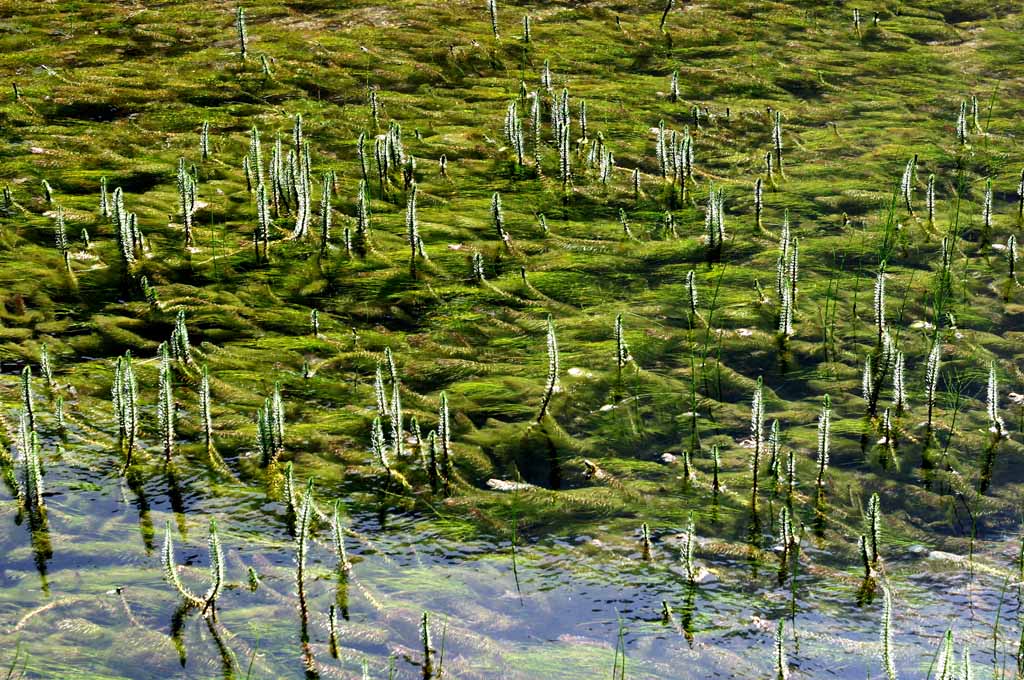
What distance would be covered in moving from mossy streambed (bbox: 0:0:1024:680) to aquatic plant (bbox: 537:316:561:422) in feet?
0.23

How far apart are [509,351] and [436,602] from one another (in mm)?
3021

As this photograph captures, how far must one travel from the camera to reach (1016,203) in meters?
10.2

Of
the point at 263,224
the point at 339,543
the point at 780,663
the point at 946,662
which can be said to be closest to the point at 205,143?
the point at 263,224

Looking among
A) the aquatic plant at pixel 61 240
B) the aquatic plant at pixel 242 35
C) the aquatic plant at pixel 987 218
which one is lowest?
the aquatic plant at pixel 987 218

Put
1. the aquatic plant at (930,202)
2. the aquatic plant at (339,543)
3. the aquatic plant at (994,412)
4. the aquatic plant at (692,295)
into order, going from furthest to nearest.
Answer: the aquatic plant at (930,202)
the aquatic plant at (692,295)
the aquatic plant at (994,412)
the aquatic plant at (339,543)

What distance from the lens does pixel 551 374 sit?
287 inches

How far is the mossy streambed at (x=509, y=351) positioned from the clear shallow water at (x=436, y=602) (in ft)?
0.08

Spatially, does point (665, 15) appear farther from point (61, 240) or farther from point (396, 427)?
point (396, 427)

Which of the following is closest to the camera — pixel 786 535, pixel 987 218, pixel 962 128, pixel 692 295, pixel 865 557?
pixel 865 557

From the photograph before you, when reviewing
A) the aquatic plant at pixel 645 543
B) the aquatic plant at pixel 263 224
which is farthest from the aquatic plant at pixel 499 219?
the aquatic plant at pixel 645 543

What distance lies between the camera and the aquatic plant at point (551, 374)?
23.3ft

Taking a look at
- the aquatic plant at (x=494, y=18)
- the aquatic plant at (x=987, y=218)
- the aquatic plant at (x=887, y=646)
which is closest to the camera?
the aquatic plant at (x=887, y=646)

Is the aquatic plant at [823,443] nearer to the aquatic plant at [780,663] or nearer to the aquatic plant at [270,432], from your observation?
the aquatic plant at [780,663]

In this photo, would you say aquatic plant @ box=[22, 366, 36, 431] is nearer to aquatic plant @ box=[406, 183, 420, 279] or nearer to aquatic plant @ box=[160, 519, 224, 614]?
aquatic plant @ box=[160, 519, 224, 614]
